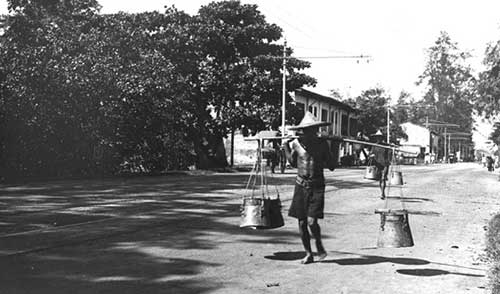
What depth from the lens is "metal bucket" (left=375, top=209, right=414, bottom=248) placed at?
22.8 feet

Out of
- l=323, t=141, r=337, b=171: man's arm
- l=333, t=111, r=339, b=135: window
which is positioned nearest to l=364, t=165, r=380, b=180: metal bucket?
l=323, t=141, r=337, b=171: man's arm

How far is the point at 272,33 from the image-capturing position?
37.4 metres

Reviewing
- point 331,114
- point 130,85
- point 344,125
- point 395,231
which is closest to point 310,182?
point 395,231

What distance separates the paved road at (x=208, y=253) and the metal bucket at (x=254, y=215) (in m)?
0.45

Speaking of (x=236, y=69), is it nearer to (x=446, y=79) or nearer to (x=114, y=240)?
(x=114, y=240)

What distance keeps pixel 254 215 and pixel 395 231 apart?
182cm

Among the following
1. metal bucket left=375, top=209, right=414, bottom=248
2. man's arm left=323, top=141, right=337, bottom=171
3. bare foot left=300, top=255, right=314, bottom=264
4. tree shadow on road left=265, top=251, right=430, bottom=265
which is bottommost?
tree shadow on road left=265, top=251, right=430, bottom=265

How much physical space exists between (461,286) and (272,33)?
32552 millimetres

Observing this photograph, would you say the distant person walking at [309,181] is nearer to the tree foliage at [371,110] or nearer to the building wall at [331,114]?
the building wall at [331,114]

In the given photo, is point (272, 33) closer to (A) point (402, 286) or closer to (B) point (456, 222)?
(B) point (456, 222)

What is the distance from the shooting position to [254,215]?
747cm

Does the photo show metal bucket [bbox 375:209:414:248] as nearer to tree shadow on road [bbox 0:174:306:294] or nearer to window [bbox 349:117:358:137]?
tree shadow on road [bbox 0:174:306:294]

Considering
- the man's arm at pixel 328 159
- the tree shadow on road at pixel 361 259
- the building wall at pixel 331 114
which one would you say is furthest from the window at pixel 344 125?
the man's arm at pixel 328 159

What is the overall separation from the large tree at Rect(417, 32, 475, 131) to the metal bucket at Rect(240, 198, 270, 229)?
8369cm
